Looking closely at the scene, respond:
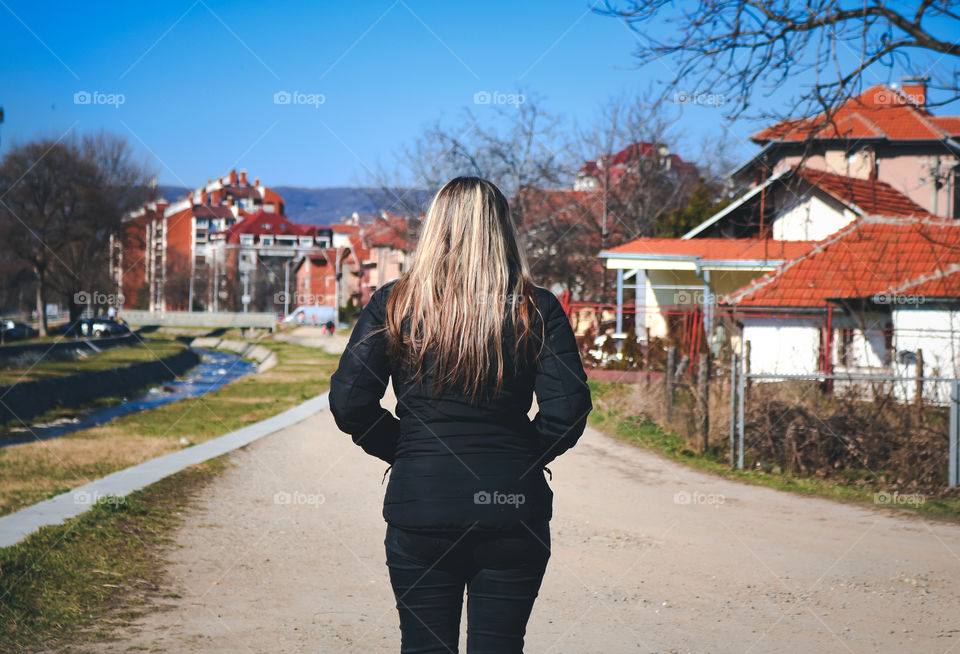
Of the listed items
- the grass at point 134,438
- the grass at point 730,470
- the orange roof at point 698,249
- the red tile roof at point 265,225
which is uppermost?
the red tile roof at point 265,225

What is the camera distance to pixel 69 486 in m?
10.3

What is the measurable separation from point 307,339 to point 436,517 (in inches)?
2458

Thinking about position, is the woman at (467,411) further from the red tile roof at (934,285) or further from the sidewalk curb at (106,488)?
the red tile roof at (934,285)

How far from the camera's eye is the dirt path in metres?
5.09

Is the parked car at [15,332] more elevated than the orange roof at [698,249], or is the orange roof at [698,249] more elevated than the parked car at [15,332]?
the orange roof at [698,249]

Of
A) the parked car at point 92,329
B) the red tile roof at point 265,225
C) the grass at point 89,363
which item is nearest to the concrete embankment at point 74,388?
the grass at point 89,363

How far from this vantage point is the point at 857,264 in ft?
66.1

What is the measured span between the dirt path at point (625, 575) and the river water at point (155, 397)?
11070 millimetres

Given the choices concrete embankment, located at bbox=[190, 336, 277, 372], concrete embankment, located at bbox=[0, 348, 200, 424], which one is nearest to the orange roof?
concrete embankment, located at bbox=[0, 348, 200, 424]

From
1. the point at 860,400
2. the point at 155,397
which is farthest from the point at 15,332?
the point at 860,400

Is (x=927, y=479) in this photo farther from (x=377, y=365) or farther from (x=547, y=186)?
(x=547, y=186)

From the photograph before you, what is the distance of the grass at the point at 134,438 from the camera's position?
36.2 feet

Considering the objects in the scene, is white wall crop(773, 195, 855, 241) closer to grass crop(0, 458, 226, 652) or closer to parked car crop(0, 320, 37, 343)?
grass crop(0, 458, 226, 652)

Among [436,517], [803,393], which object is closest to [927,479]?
[803,393]
